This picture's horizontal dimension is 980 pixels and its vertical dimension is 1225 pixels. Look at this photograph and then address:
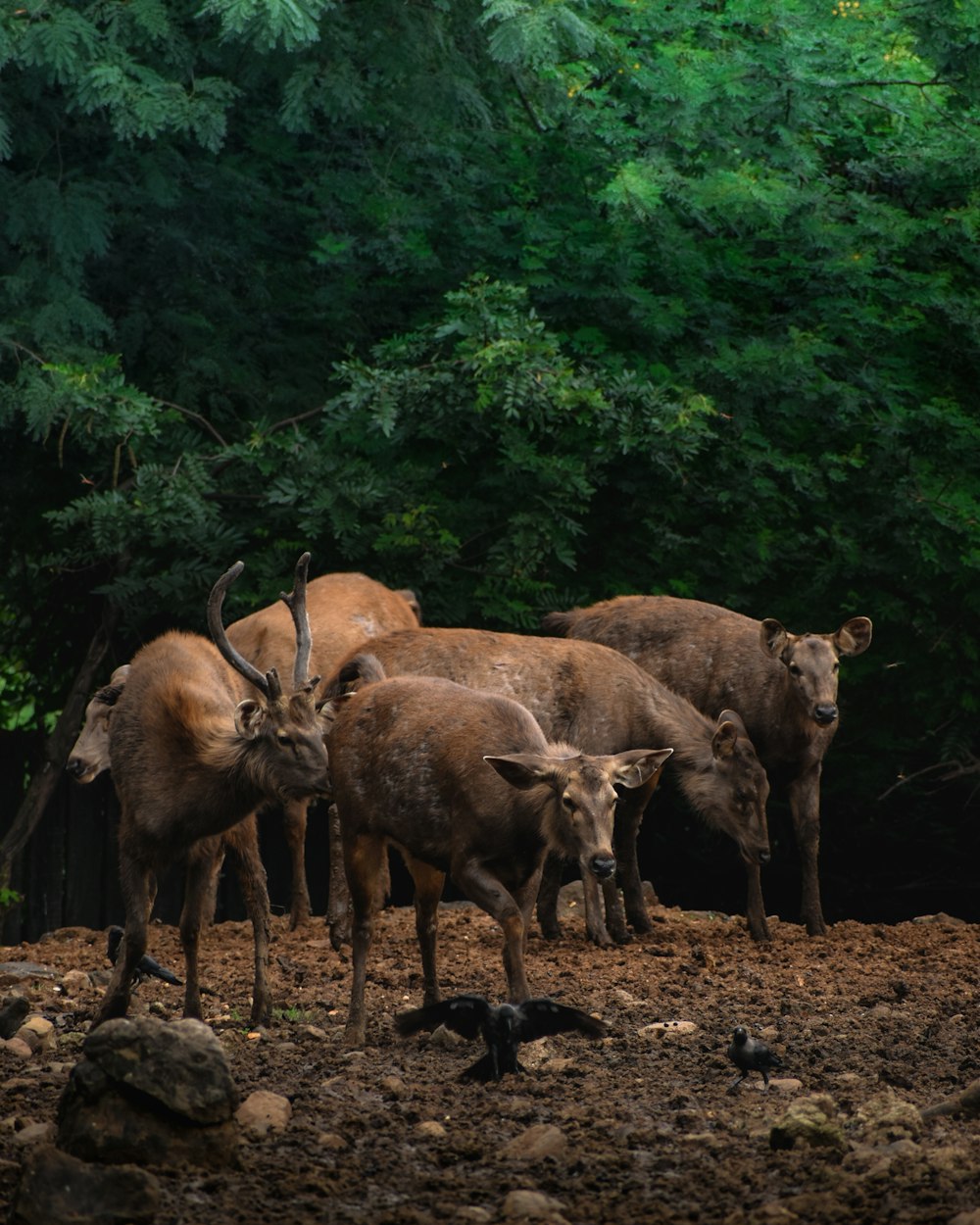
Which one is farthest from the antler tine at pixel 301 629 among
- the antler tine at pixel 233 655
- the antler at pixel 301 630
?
the antler tine at pixel 233 655

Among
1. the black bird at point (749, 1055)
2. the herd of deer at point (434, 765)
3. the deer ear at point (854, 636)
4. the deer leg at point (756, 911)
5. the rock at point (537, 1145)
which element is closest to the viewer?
the rock at point (537, 1145)

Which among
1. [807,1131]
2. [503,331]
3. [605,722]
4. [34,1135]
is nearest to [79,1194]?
[34,1135]

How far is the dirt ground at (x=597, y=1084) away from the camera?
18.5 ft

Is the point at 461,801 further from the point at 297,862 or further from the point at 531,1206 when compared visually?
the point at 297,862

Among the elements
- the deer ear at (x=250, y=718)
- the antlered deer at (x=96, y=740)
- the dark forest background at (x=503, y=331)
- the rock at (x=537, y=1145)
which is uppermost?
the dark forest background at (x=503, y=331)

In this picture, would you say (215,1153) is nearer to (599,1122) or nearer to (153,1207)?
(153,1207)

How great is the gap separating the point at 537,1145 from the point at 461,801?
2501 mm

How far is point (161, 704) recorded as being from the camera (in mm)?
9289

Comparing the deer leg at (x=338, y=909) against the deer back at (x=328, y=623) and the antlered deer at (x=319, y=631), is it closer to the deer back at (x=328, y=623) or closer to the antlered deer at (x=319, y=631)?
the antlered deer at (x=319, y=631)

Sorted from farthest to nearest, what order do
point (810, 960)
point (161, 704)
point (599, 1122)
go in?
point (810, 960), point (161, 704), point (599, 1122)

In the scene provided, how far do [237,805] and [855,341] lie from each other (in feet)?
24.3

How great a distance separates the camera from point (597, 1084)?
752 cm

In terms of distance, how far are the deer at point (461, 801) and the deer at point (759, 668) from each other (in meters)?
2.97

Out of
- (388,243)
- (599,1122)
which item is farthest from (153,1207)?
(388,243)
